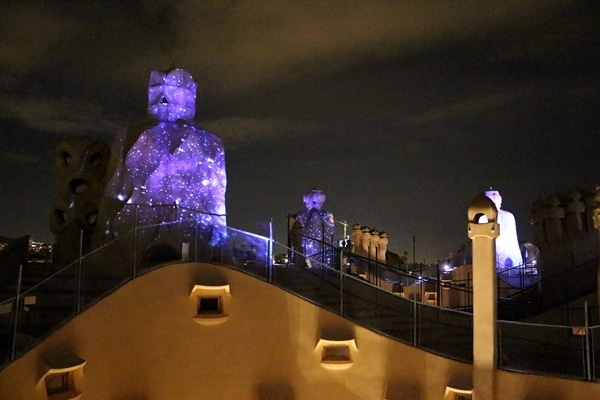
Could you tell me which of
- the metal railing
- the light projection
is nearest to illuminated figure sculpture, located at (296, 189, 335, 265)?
the light projection

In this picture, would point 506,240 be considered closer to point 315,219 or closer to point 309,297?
point 315,219

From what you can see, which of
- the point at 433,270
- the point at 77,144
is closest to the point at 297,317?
the point at 77,144

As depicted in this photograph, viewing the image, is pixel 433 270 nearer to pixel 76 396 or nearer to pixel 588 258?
pixel 588 258

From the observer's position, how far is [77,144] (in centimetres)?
1527

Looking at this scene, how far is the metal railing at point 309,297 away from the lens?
8.16 meters

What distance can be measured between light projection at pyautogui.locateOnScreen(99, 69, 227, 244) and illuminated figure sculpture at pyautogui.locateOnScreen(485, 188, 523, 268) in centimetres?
1106

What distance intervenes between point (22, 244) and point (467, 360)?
9020 millimetres

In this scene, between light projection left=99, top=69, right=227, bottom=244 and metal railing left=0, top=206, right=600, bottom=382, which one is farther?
light projection left=99, top=69, right=227, bottom=244

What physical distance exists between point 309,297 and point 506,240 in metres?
12.8

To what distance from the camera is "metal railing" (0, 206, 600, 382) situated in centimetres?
816

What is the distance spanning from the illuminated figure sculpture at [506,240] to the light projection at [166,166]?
11064mm

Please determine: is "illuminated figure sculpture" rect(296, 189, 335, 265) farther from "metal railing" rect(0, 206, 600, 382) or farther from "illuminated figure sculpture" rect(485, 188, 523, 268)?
"metal railing" rect(0, 206, 600, 382)

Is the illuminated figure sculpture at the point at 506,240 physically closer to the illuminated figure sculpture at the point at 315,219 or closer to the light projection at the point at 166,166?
the illuminated figure sculpture at the point at 315,219

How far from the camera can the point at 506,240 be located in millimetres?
20453
